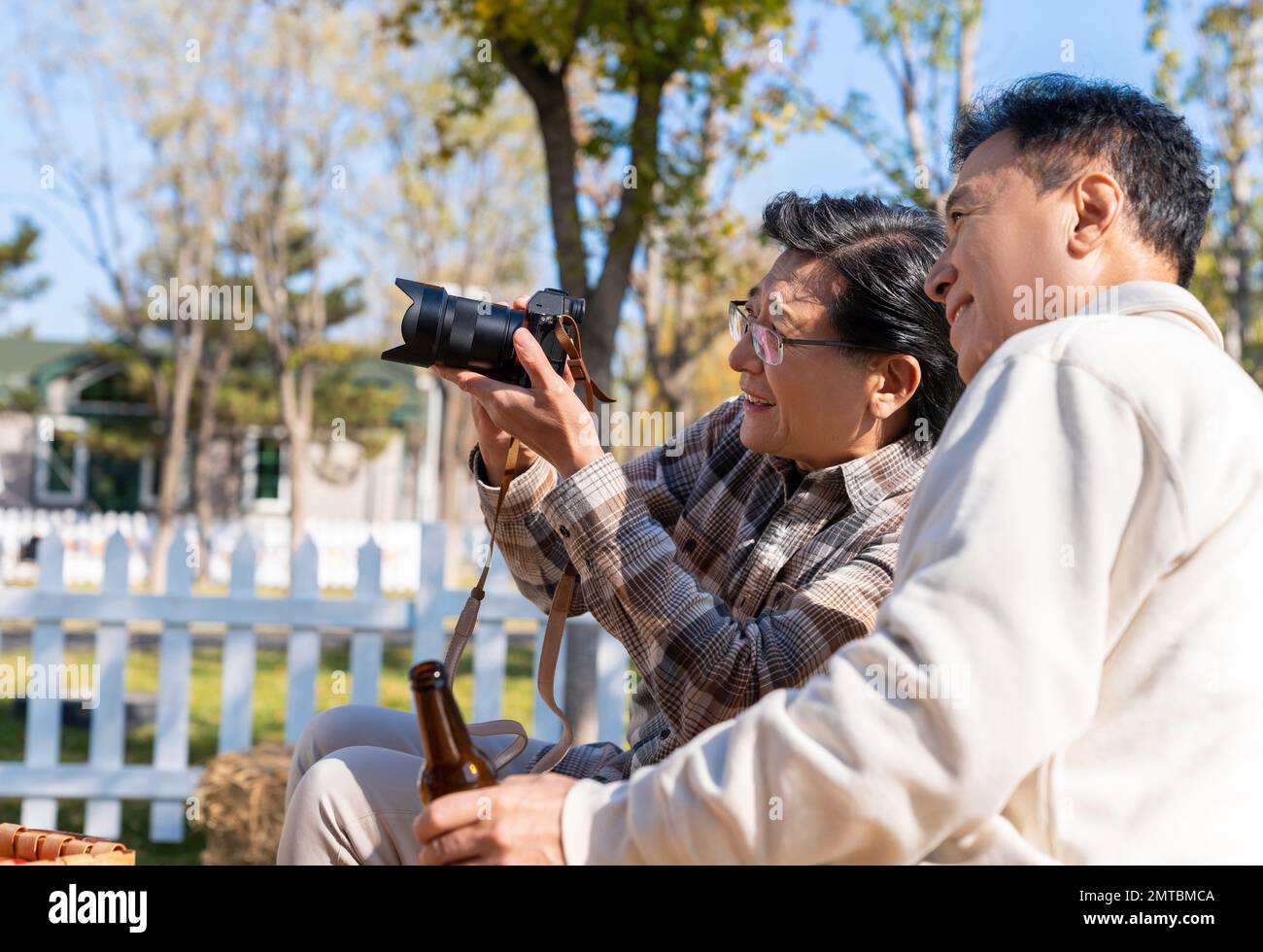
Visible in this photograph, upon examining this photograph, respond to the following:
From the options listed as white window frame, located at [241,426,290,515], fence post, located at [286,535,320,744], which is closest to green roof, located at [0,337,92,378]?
white window frame, located at [241,426,290,515]

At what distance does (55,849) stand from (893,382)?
158 cm

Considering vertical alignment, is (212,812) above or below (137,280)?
below

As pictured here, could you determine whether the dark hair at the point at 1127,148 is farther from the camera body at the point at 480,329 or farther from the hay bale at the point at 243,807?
the hay bale at the point at 243,807

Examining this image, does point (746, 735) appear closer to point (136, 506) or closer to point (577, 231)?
point (577, 231)

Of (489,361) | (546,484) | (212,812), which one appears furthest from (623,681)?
(489,361)

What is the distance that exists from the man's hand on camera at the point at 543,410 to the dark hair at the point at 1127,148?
27.9 inches

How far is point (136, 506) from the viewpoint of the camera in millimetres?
28906

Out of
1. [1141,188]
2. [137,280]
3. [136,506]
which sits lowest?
[136,506]

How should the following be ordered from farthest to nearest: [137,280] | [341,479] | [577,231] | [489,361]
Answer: [341,479] → [137,280] → [577,231] → [489,361]

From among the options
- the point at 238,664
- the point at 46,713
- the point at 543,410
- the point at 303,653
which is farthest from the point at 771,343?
the point at 46,713

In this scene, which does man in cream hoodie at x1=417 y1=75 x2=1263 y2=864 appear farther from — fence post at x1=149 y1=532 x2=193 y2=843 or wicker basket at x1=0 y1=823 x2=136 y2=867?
fence post at x1=149 y1=532 x2=193 y2=843

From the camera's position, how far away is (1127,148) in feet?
5.18

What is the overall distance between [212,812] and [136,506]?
26.7m

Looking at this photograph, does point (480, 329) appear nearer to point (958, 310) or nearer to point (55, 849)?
point (958, 310)
